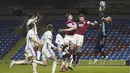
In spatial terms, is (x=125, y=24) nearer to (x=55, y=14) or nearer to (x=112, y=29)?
(x=112, y=29)

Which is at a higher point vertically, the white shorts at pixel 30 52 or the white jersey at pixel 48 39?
the white jersey at pixel 48 39

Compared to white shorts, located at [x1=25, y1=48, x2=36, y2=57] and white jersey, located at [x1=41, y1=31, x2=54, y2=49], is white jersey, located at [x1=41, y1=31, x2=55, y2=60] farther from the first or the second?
white shorts, located at [x1=25, y1=48, x2=36, y2=57]

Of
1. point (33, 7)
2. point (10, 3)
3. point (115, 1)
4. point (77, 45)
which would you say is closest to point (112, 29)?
point (115, 1)

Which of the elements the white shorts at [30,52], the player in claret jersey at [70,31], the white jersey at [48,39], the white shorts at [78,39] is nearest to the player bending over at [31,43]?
the white shorts at [30,52]

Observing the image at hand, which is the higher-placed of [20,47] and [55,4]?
[55,4]

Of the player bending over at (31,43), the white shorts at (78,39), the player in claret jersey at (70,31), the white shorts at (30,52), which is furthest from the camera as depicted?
the white shorts at (78,39)

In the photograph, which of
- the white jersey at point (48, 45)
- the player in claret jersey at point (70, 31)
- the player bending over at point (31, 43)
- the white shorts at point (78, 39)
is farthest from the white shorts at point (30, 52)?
the white shorts at point (78, 39)

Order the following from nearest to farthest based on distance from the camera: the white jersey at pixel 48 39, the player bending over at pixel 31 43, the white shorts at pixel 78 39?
the player bending over at pixel 31 43 → the white jersey at pixel 48 39 → the white shorts at pixel 78 39

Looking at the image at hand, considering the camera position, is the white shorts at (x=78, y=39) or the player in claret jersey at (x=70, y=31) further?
the white shorts at (x=78, y=39)

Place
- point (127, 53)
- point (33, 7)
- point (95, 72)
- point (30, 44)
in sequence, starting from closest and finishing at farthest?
point (30, 44), point (95, 72), point (127, 53), point (33, 7)

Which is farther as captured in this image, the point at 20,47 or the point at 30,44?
the point at 20,47

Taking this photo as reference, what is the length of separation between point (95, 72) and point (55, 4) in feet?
77.9

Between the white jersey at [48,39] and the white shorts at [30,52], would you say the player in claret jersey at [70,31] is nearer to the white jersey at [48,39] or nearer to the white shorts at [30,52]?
the white jersey at [48,39]

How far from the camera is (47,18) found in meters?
36.8
